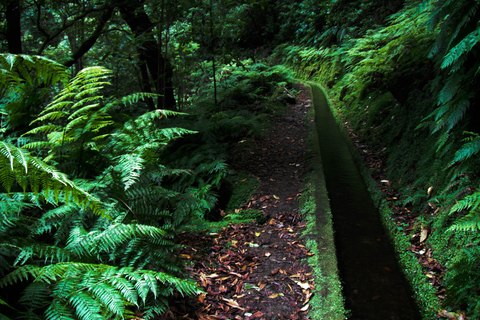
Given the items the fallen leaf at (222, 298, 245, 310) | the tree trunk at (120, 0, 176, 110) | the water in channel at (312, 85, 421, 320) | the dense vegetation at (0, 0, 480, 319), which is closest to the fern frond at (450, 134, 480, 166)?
the dense vegetation at (0, 0, 480, 319)

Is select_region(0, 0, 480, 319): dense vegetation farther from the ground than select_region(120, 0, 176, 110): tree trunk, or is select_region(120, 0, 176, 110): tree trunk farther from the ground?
select_region(120, 0, 176, 110): tree trunk

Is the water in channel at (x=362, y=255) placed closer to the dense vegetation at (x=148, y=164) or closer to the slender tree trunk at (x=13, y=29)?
the dense vegetation at (x=148, y=164)

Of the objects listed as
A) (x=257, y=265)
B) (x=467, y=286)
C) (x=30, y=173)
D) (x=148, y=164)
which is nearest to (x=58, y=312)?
(x=30, y=173)

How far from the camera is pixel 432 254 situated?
2.82 metres

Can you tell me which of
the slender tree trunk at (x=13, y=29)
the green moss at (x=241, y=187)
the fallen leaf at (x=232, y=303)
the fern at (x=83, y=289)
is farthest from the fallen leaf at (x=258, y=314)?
the slender tree trunk at (x=13, y=29)

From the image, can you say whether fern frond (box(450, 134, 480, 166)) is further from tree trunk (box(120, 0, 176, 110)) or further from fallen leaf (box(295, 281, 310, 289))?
tree trunk (box(120, 0, 176, 110))

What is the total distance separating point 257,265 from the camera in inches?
110

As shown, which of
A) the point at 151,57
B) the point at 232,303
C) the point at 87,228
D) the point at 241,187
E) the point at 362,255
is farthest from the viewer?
the point at 151,57

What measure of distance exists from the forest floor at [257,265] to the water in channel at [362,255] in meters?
0.42

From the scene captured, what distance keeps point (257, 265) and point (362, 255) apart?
113cm

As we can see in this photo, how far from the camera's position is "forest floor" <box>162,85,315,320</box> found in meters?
2.23

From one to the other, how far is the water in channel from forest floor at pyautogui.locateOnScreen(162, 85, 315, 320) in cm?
42

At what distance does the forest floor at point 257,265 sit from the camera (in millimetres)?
2230

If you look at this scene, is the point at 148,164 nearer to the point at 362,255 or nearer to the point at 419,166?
the point at 362,255
